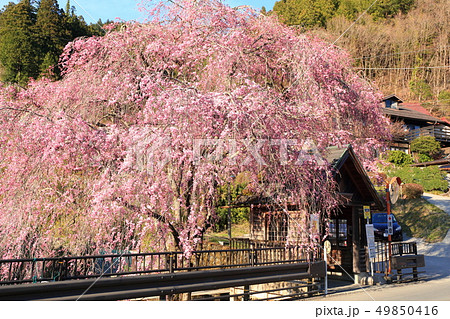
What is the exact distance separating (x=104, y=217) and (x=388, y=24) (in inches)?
2583

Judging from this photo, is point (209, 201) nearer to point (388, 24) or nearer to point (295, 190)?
point (295, 190)

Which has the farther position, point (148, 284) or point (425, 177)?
point (425, 177)

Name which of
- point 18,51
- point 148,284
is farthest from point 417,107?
point 148,284

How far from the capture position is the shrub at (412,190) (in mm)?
30062

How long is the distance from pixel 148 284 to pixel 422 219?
25819 mm

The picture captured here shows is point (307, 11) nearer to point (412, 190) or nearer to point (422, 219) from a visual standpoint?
point (412, 190)

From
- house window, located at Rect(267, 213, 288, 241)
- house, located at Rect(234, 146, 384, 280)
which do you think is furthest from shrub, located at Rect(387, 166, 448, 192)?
house window, located at Rect(267, 213, 288, 241)

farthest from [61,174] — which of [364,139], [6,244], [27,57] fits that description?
[27,57]

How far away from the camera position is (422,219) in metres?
28.0

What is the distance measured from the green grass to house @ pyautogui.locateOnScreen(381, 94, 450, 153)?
14.1 meters

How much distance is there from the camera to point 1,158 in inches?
384

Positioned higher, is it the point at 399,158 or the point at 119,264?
the point at 399,158

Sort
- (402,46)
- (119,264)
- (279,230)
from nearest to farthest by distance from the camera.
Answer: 1. (119,264)
2. (279,230)
3. (402,46)

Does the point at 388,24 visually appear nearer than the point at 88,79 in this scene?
No
